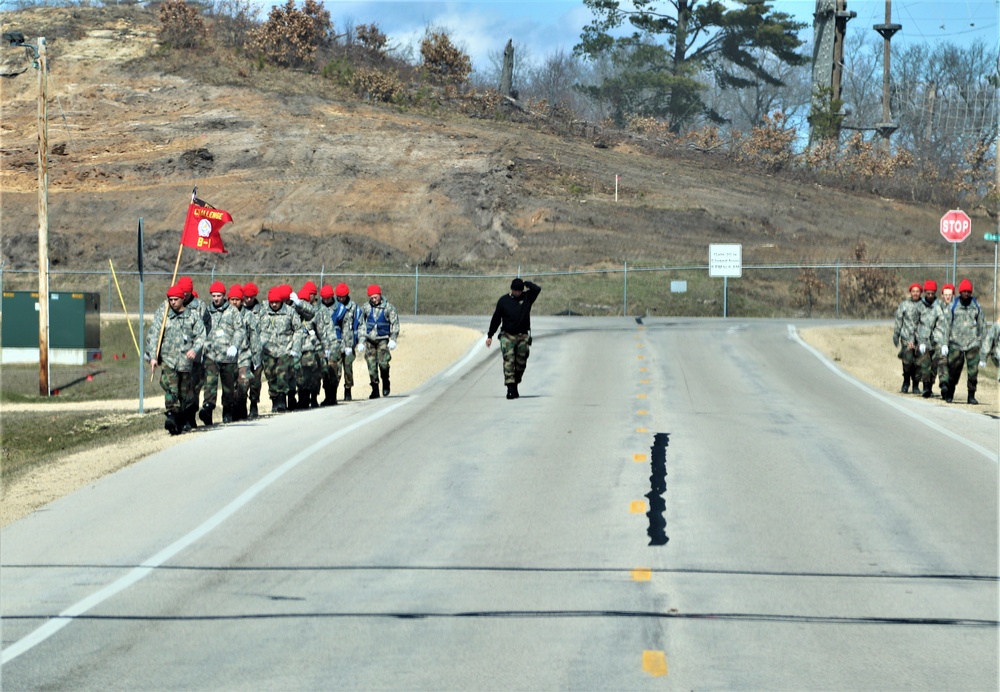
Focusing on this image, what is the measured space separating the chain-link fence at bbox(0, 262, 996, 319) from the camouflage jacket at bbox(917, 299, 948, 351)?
974 inches

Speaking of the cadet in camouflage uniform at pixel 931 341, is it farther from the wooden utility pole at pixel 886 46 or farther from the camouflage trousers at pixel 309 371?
the wooden utility pole at pixel 886 46

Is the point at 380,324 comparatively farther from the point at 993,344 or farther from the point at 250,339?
the point at 993,344

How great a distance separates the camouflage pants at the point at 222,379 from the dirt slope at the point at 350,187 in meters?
35.2

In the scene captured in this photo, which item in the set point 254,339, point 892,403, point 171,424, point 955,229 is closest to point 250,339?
point 254,339

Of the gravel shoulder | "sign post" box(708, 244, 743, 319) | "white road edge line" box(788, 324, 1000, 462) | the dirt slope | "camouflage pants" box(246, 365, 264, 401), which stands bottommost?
the gravel shoulder

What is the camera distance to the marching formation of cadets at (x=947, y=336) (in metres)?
22.3

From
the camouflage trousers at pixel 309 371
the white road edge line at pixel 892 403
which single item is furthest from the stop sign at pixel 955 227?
the camouflage trousers at pixel 309 371

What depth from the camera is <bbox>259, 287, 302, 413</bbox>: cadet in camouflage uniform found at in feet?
67.7

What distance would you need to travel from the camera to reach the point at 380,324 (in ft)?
73.4

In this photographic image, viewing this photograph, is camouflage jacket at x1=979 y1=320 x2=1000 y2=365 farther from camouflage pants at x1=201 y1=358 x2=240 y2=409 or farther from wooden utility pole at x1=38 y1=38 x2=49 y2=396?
wooden utility pole at x1=38 y1=38 x2=49 y2=396

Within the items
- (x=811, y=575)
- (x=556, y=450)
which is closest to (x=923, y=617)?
(x=811, y=575)

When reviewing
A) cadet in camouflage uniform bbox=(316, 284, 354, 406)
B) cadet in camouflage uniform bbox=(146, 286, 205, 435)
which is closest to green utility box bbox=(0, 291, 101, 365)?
cadet in camouflage uniform bbox=(316, 284, 354, 406)

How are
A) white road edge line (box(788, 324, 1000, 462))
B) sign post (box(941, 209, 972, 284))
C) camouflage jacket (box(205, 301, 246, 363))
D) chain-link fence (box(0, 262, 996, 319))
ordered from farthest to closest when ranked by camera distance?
chain-link fence (box(0, 262, 996, 319)) < sign post (box(941, 209, 972, 284)) < camouflage jacket (box(205, 301, 246, 363)) < white road edge line (box(788, 324, 1000, 462))

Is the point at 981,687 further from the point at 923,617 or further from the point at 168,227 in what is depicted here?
the point at 168,227
